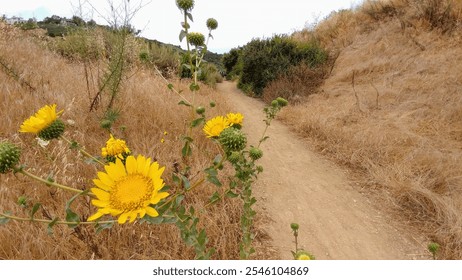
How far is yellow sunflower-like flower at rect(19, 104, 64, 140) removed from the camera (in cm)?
133

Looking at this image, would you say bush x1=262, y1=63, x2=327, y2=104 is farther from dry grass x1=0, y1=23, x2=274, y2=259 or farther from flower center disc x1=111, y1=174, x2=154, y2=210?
flower center disc x1=111, y1=174, x2=154, y2=210

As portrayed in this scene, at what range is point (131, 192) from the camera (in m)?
1.20

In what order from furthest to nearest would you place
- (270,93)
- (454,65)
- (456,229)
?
(270,93)
(454,65)
(456,229)

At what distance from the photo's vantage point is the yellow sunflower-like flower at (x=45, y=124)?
1.33m

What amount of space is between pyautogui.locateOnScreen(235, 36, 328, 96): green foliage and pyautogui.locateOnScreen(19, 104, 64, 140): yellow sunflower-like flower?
26.0ft

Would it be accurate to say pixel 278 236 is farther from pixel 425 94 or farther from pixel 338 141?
pixel 425 94

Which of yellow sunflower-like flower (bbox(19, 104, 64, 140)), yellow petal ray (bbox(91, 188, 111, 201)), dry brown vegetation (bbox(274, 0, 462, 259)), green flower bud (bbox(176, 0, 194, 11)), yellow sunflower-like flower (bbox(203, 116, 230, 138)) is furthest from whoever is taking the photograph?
dry brown vegetation (bbox(274, 0, 462, 259))

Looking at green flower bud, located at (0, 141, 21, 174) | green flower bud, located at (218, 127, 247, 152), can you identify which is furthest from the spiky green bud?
green flower bud, located at (218, 127, 247, 152)

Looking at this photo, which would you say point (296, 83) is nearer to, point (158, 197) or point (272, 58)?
point (272, 58)

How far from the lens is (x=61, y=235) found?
1.98 m

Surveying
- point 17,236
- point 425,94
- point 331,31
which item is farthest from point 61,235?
point 331,31

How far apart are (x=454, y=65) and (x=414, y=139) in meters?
3.09

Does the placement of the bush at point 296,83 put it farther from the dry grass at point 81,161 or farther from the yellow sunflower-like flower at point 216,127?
the yellow sunflower-like flower at point 216,127
